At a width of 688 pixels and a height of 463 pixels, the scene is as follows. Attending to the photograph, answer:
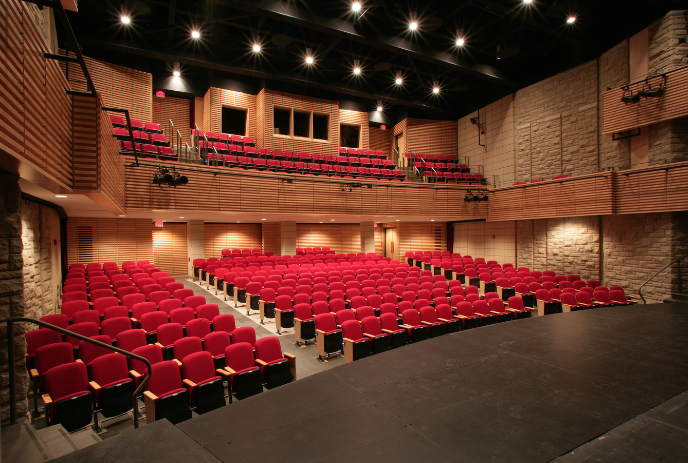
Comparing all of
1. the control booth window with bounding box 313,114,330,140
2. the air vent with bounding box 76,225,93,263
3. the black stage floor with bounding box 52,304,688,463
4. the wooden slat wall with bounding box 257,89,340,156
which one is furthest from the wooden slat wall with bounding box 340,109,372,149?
the black stage floor with bounding box 52,304,688,463

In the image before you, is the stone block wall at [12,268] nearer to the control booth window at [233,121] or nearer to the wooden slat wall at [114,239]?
the wooden slat wall at [114,239]

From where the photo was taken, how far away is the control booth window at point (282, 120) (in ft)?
55.4

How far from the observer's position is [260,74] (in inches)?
565

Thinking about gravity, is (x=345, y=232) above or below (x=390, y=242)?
above

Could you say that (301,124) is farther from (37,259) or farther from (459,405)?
(459,405)

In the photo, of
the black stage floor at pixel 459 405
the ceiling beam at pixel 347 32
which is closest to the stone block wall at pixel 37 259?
the black stage floor at pixel 459 405

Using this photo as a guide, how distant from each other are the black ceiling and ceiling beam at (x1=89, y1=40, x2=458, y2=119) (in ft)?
0.13

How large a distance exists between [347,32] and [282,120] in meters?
7.24

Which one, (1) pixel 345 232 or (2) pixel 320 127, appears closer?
(1) pixel 345 232

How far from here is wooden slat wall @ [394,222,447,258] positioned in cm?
1725

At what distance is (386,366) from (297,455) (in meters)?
1.55

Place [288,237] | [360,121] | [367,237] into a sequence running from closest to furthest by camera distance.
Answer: [288,237] → [367,237] → [360,121]

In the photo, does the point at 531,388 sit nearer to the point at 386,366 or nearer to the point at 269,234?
the point at 386,366

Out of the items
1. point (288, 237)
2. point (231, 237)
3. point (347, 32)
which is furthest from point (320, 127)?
point (347, 32)
